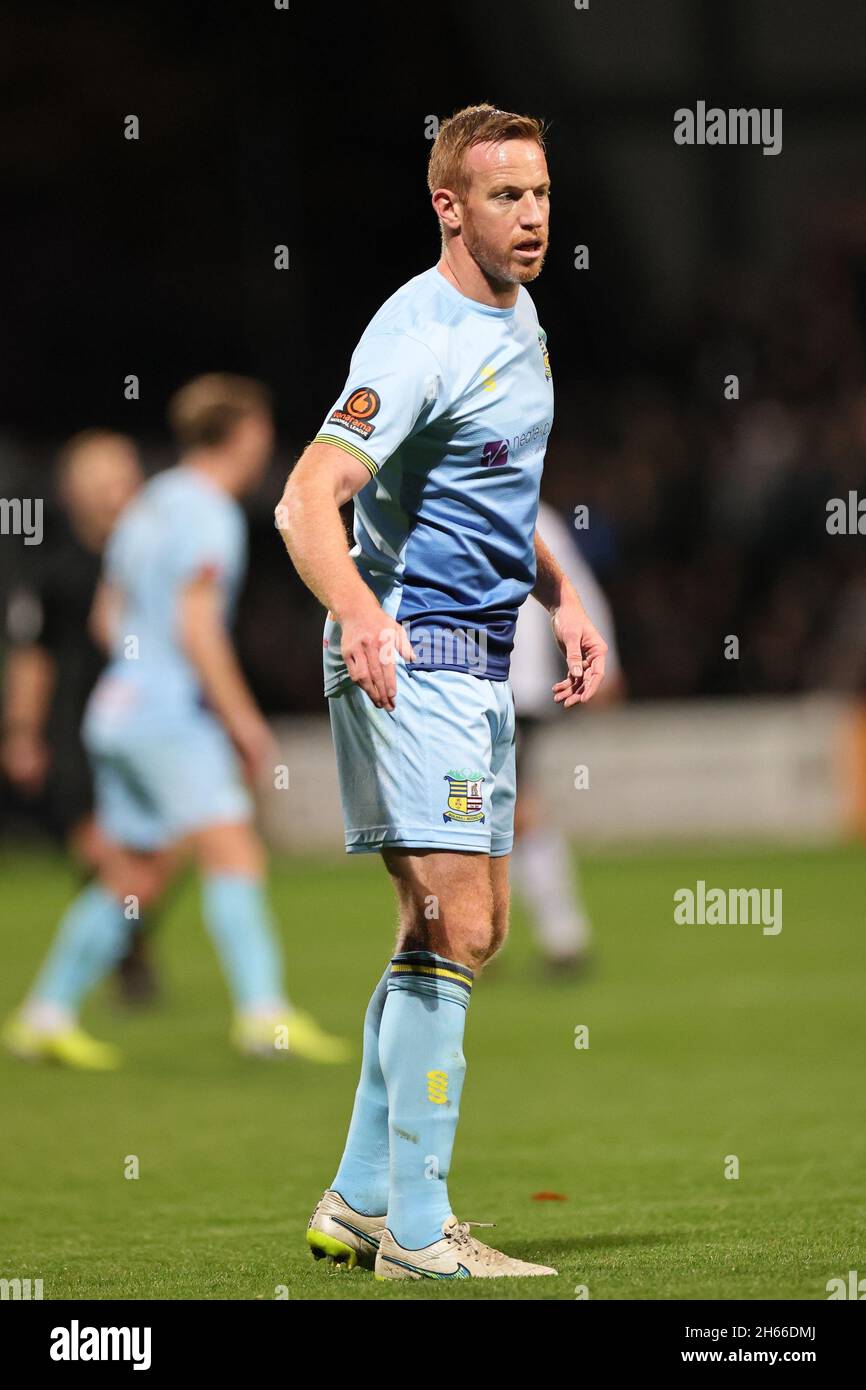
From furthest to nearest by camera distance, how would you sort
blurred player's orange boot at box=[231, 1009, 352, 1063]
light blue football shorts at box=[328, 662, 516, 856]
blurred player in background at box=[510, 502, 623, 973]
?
blurred player in background at box=[510, 502, 623, 973] < blurred player's orange boot at box=[231, 1009, 352, 1063] < light blue football shorts at box=[328, 662, 516, 856]

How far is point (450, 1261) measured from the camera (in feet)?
14.9

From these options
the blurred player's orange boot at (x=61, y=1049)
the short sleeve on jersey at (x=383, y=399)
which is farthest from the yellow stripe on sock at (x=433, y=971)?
the blurred player's orange boot at (x=61, y=1049)

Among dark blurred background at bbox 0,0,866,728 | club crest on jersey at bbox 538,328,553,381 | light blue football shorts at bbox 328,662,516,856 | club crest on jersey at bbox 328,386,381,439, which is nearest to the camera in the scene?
club crest on jersey at bbox 328,386,381,439

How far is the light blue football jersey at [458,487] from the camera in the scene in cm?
455

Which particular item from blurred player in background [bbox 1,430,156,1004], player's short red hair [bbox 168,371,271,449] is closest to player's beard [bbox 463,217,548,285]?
player's short red hair [bbox 168,371,271,449]

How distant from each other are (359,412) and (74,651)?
279 inches

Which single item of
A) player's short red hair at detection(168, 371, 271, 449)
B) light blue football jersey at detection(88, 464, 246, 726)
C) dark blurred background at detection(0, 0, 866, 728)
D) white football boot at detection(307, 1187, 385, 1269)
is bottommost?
white football boot at detection(307, 1187, 385, 1269)

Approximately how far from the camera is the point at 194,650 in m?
8.56

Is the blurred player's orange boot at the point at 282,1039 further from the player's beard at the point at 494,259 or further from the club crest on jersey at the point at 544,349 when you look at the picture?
the player's beard at the point at 494,259

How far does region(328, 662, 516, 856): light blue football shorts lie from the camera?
4.52m

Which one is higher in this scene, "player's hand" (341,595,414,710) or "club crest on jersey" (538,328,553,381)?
"club crest on jersey" (538,328,553,381)

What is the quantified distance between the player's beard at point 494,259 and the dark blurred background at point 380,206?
17264 millimetres

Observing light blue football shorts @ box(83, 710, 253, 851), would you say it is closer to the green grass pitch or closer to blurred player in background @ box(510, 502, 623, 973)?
the green grass pitch

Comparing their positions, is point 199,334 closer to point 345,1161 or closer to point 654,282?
point 654,282
